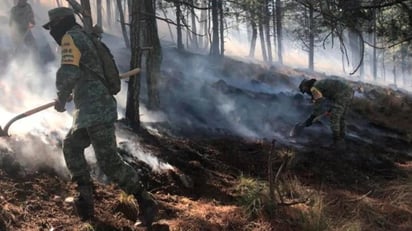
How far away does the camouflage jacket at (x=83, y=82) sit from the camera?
348cm

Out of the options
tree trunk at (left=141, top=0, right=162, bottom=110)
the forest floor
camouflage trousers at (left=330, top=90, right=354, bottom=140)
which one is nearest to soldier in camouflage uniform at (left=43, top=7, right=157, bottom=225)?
the forest floor

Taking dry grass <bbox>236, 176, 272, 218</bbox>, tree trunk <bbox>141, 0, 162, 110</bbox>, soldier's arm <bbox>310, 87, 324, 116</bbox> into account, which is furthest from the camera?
soldier's arm <bbox>310, 87, 324, 116</bbox>

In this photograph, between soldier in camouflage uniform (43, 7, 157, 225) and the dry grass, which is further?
the dry grass

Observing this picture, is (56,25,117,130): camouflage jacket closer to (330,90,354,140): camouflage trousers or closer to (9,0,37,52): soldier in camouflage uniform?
(330,90,354,140): camouflage trousers

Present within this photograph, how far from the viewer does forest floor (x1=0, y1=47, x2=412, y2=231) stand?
12.7ft

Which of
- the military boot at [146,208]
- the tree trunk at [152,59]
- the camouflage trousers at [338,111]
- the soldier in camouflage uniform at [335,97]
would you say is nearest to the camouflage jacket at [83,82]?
the military boot at [146,208]

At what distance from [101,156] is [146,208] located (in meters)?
0.58

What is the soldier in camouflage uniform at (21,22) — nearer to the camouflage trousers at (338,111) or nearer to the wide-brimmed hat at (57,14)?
the wide-brimmed hat at (57,14)

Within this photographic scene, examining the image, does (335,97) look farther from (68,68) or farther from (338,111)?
(68,68)

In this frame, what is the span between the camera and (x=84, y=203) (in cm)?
368

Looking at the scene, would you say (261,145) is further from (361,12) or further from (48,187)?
(48,187)

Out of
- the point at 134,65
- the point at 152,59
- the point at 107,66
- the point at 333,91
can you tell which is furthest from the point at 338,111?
the point at 107,66

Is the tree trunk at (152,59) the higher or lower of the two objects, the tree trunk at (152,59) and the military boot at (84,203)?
the higher

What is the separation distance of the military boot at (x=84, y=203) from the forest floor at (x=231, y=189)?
3.0 inches
